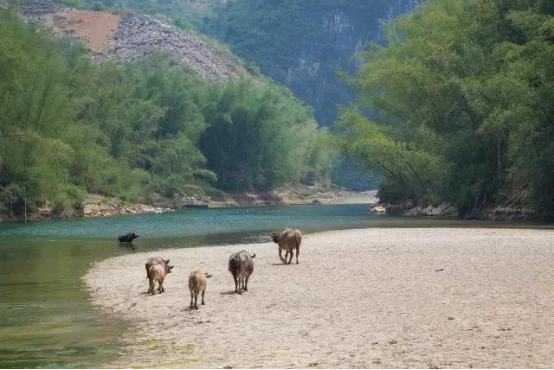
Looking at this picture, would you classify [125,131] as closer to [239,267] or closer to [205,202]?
[205,202]

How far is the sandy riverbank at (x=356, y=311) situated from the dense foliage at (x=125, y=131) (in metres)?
37.5

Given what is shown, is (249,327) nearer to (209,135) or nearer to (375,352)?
(375,352)

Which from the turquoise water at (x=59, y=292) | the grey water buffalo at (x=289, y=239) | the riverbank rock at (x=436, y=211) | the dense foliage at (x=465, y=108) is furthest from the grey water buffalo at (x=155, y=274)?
the riverbank rock at (x=436, y=211)

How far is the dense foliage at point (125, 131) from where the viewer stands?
60.7m

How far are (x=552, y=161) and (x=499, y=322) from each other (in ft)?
101

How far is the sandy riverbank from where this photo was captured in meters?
11.5

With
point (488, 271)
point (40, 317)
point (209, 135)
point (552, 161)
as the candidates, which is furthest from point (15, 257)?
point (209, 135)

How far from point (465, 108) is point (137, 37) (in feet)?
341

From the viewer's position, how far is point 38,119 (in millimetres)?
62969

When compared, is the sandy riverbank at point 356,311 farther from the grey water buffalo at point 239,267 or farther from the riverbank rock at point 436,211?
the riverbank rock at point 436,211

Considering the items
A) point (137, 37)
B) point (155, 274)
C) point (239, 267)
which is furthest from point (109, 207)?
point (137, 37)

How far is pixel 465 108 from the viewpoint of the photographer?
53.5 metres

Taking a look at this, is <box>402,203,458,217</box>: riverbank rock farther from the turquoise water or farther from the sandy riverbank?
the sandy riverbank

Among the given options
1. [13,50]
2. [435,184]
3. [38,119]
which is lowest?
[435,184]
